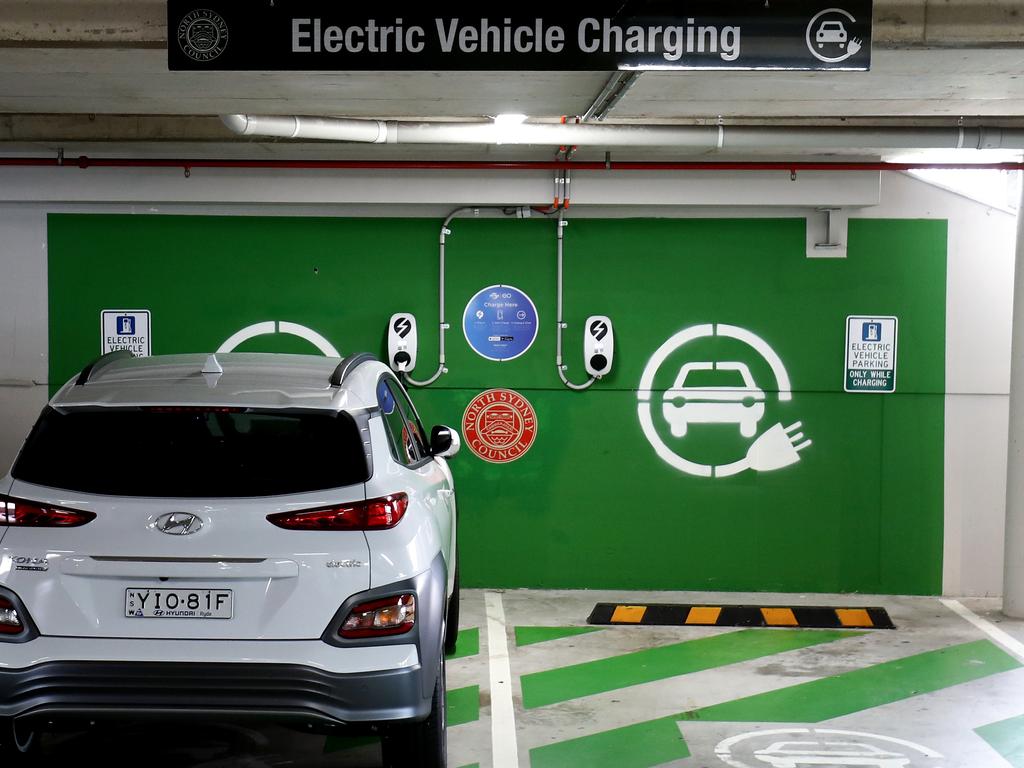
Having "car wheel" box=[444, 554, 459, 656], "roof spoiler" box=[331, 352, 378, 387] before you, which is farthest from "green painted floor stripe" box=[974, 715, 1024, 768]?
"roof spoiler" box=[331, 352, 378, 387]

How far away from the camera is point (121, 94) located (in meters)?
5.64

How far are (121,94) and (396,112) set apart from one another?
130 cm

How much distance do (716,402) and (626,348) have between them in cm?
70

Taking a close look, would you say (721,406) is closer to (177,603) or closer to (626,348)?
(626,348)

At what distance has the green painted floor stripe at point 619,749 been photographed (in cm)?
488

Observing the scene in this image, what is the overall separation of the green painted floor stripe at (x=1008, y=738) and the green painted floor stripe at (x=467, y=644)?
8.53 feet

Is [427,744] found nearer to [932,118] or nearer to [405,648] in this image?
[405,648]

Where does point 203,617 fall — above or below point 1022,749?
above

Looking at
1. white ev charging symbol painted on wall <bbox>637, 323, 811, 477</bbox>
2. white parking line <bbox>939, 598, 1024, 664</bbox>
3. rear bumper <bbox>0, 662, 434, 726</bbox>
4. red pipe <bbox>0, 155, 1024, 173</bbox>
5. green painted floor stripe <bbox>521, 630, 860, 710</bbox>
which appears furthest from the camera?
white ev charging symbol painted on wall <bbox>637, 323, 811, 477</bbox>

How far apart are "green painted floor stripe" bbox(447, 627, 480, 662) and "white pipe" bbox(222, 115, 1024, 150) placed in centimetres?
281

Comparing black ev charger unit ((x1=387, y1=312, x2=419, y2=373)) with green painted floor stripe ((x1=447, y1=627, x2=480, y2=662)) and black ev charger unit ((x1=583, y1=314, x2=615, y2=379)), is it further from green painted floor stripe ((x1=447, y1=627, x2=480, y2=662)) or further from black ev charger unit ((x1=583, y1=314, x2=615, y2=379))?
green painted floor stripe ((x1=447, y1=627, x2=480, y2=662))

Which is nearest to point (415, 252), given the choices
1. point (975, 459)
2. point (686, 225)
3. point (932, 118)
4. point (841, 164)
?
point (686, 225)

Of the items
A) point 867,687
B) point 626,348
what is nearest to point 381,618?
point 867,687

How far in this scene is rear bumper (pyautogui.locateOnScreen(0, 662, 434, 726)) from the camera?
3.74 meters
